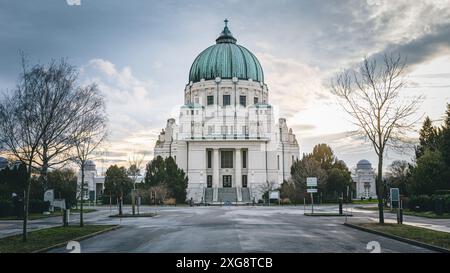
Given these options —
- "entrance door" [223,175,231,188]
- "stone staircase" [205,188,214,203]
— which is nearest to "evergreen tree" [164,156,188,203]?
"stone staircase" [205,188,214,203]

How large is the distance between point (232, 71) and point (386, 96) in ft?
211

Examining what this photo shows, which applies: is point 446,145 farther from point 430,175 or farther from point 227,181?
point 227,181

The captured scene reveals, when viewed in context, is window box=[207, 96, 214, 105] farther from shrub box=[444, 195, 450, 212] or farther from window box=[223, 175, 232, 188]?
shrub box=[444, 195, 450, 212]

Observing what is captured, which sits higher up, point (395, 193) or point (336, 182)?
point (336, 182)

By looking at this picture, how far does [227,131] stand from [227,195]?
14582mm

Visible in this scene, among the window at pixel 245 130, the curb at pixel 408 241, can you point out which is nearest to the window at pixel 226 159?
the window at pixel 245 130

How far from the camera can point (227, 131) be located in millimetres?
86000

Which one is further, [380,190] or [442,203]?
[442,203]

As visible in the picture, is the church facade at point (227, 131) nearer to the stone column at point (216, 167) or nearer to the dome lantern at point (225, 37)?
the stone column at point (216, 167)

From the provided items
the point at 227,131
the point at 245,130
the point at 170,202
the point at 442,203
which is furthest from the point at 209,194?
the point at 442,203

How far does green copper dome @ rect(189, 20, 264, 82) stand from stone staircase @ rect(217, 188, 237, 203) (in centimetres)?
2387

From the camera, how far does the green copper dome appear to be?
9000 centimetres
